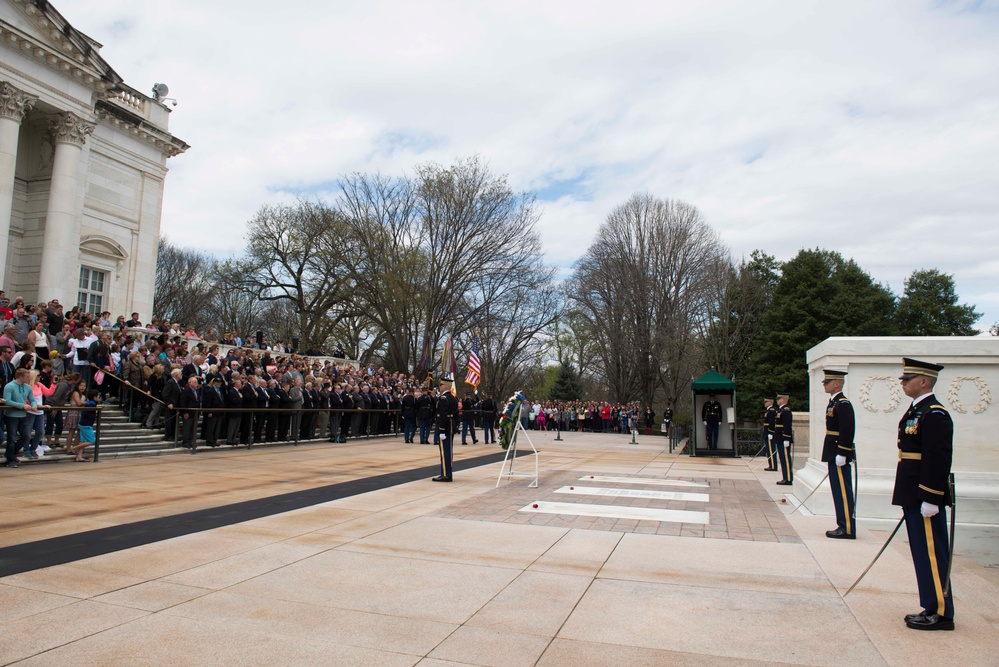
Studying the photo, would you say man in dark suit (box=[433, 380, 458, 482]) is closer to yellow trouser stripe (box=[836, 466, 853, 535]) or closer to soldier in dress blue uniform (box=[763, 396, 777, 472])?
yellow trouser stripe (box=[836, 466, 853, 535])

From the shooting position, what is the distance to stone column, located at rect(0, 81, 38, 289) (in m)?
23.2

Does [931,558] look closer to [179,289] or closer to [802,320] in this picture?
[802,320]

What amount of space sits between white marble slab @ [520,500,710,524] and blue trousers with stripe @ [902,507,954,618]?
3.91 metres

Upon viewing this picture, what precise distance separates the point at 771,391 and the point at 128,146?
35.3 m

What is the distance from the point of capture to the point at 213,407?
56.0 ft

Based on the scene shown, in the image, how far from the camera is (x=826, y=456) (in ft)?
27.8

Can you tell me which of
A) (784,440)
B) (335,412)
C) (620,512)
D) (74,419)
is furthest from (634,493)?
(335,412)

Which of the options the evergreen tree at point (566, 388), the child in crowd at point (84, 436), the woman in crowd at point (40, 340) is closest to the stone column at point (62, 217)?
the woman in crowd at point (40, 340)

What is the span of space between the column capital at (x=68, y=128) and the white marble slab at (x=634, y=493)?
24843 millimetres

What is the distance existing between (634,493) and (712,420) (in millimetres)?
12561

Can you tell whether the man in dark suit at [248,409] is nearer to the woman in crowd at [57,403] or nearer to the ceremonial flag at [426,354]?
the woman in crowd at [57,403]

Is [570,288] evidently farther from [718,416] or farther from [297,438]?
[297,438]

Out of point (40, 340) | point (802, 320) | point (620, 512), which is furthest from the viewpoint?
point (802, 320)

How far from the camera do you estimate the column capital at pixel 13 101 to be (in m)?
23.5
